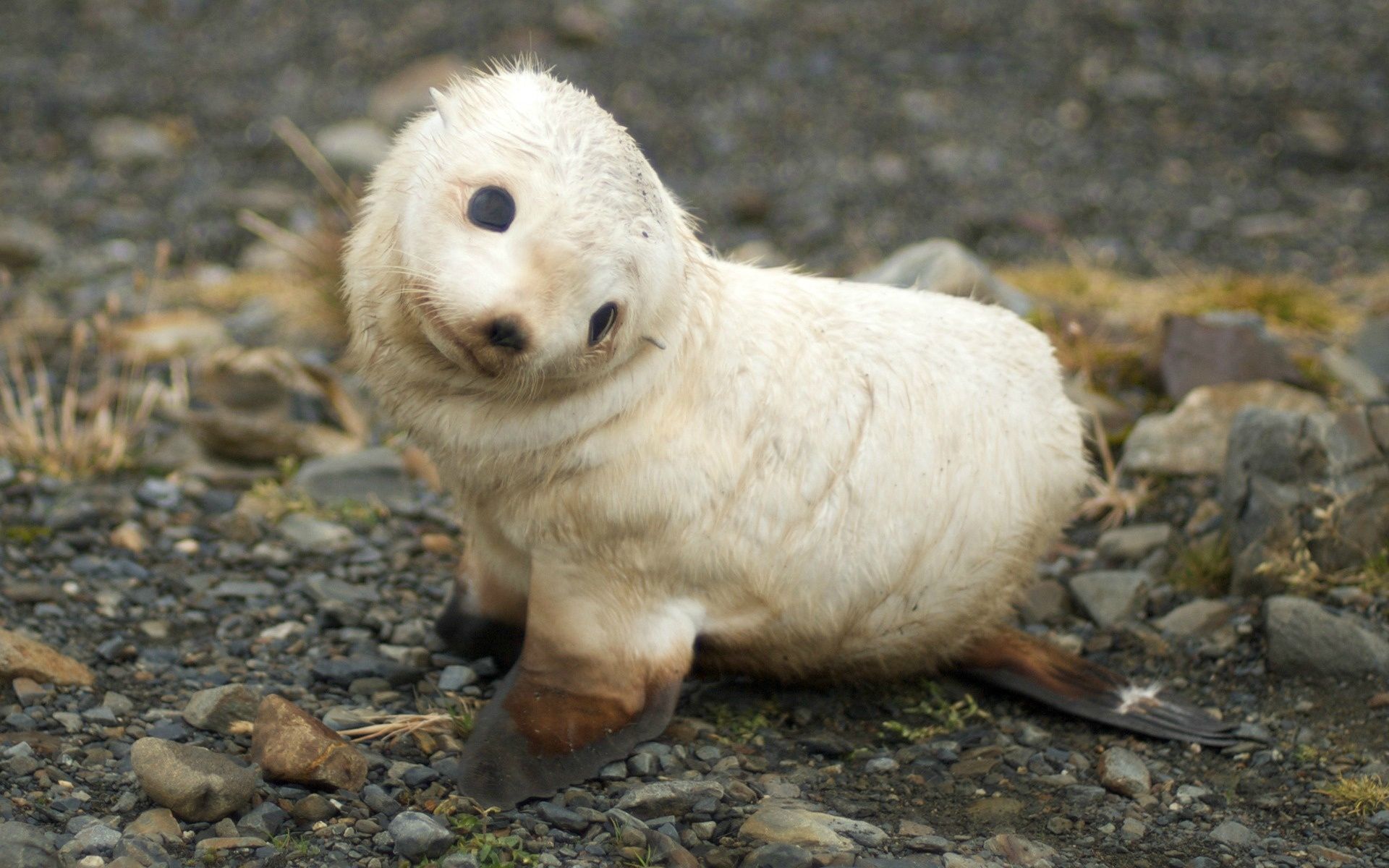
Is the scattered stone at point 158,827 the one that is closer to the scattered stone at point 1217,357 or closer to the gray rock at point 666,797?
the gray rock at point 666,797

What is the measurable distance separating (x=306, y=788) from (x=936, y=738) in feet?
5.55

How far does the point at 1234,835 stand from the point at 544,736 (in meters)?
1.70

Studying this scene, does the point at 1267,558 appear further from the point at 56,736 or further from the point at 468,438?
the point at 56,736

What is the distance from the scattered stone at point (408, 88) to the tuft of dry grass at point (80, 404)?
11.9 ft

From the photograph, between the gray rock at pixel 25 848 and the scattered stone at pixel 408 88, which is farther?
the scattered stone at pixel 408 88

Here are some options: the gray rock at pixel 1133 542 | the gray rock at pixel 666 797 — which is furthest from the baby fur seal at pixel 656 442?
the gray rock at pixel 1133 542

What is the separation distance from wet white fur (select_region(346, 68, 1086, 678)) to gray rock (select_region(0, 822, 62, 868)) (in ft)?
3.98

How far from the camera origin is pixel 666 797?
10.7ft

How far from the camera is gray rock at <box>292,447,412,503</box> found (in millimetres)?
5309

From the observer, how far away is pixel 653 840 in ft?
10.1

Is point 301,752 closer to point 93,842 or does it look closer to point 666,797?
point 93,842

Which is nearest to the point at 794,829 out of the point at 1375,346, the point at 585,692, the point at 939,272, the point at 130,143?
the point at 585,692

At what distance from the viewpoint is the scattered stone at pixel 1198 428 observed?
5496mm

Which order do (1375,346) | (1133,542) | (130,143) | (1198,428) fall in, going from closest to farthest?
1. (1133,542)
2. (1198,428)
3. (1375,346)
4. (130,143)
